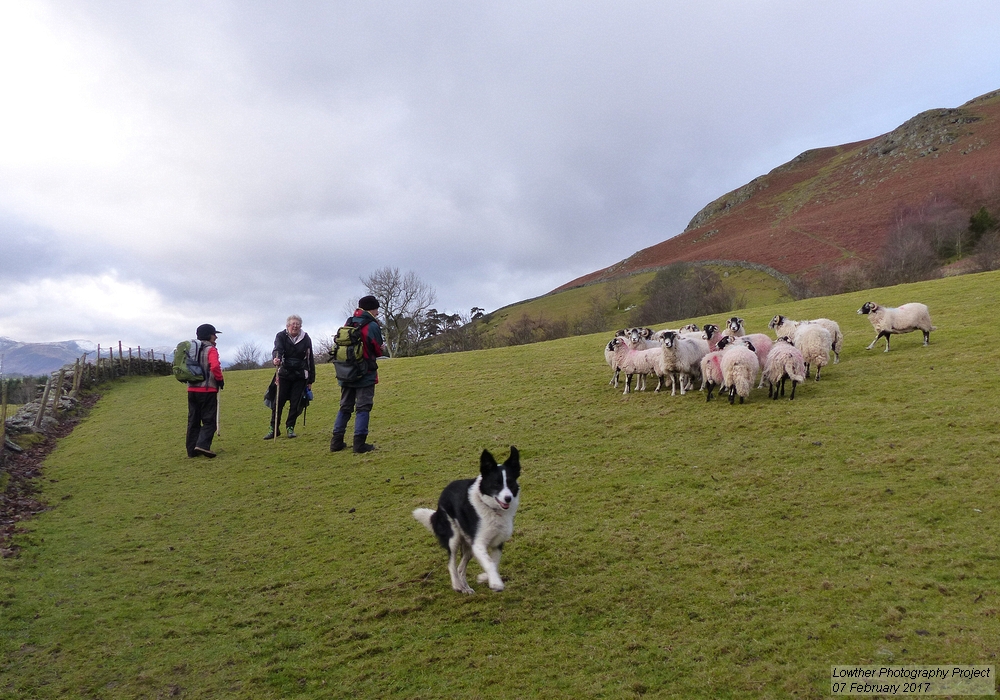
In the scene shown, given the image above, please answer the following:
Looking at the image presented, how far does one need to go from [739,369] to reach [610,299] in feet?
233

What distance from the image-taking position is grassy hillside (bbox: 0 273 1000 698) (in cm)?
440

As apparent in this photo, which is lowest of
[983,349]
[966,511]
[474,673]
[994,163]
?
[474,673]

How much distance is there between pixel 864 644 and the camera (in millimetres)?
4289

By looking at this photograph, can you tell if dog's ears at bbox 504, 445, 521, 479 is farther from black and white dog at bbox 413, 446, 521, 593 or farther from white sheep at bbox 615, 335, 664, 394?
white sheep at bbox 615, 335, 664, 394

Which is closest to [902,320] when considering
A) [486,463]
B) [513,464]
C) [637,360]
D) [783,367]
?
[783,367]

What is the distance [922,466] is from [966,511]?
1.46 meters

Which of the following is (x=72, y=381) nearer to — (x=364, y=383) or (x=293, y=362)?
(x=293, y=362)

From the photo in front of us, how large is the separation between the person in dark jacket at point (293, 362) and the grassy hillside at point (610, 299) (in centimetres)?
5298

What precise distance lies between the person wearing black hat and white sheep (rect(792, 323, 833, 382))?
12.9m

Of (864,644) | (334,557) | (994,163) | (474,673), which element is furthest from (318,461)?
(994,163)

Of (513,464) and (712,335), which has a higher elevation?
(712,335)

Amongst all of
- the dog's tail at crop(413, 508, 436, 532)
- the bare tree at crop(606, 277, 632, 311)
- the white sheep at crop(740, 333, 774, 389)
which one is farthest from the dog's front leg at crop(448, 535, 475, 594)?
the bare tree at crop(606, 277, 632, 311)

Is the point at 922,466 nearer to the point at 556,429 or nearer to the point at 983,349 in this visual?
the point at 556,429

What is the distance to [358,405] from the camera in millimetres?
11156
